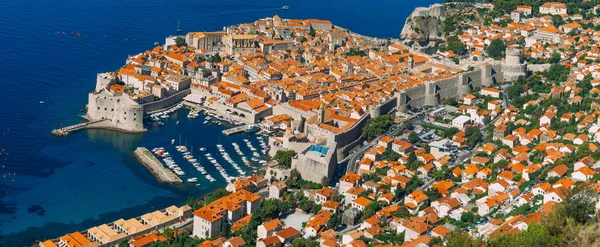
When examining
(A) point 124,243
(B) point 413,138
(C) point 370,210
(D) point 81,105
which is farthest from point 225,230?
(D) point 81,105

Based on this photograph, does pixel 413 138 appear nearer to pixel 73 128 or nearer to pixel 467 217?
pixel 467 217

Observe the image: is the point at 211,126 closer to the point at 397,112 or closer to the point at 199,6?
the point at 397,112

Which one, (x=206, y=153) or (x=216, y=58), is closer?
(x=206, y=153)

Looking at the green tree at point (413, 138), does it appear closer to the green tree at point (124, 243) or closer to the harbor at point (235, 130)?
the harbor at point (235, 130)

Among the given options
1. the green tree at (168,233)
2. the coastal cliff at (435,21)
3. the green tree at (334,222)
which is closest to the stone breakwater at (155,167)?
the green tree at (168,233)

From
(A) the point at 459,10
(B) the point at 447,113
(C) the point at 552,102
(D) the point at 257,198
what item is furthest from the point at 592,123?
(A) the point at 459,10

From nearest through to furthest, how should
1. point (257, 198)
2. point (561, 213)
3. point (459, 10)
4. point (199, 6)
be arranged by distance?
point (561, 213) < point (257, 198) < point (459, 10) < point (199, 6)
